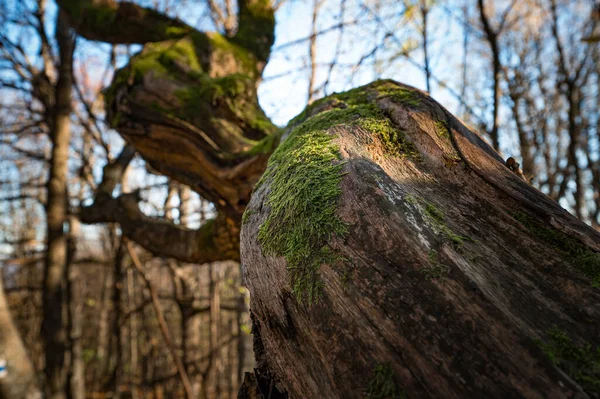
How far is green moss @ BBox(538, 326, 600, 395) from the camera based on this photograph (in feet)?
2.75

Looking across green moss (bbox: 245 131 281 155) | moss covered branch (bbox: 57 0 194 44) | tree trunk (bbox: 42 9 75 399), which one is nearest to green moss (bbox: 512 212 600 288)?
green moss (bbox: 245 131 281 155)

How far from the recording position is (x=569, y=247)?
125 cm

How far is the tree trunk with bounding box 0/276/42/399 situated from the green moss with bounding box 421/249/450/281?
10.4ft

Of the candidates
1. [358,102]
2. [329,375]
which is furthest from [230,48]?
[329,375]

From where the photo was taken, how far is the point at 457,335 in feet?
3.00

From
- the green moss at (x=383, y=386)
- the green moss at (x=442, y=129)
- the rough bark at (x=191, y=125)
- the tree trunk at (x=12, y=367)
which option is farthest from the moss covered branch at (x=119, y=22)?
the green moss at (x=383, y=386)

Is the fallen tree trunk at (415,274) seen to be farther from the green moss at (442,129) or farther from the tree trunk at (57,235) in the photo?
the tree trunk at (57,235)

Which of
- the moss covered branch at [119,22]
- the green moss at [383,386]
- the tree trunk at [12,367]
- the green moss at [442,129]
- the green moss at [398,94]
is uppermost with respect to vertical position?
the moss covered branch at [119,22]

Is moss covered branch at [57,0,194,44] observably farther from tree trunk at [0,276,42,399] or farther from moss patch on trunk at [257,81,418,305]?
moss patch on trunk at [257,81,418,305]

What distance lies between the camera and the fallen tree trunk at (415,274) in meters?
0.90

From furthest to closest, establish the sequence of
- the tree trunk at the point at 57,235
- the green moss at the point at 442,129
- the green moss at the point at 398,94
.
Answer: the tree trunk at the point at 57,235
the green moss at the point at 398,94
the green moss at the point at 442,129

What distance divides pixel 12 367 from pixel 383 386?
305 cm

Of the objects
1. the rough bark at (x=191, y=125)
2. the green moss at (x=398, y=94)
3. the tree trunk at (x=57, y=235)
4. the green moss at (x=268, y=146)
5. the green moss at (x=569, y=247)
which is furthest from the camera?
the tree trunk at (x=57, y=235)

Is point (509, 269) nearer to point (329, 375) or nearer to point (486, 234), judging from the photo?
point (486, 234)
